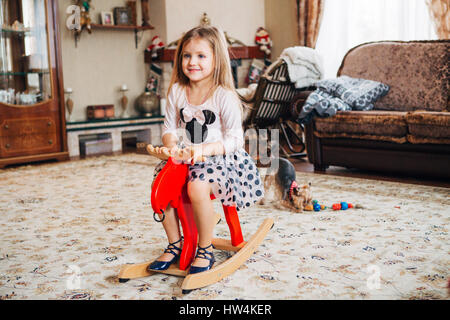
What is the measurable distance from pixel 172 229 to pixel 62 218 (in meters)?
1.05

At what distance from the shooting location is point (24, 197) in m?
2.97

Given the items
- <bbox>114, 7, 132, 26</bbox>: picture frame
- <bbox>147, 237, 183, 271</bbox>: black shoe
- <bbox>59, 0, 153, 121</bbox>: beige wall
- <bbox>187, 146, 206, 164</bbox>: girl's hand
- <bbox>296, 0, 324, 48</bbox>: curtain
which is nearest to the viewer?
<bbox>187, 146, 206, 164</bbox>: girl's hand

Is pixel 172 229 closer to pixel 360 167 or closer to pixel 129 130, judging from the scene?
pixel 360 167

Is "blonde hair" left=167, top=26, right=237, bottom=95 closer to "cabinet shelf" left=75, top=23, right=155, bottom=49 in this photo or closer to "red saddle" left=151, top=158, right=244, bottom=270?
"red saddle" left=151, top=158, right=244, bottom=270

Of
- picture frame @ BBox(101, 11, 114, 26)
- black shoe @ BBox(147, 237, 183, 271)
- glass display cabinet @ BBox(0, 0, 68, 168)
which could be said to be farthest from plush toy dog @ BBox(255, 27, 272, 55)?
black shoe @ BBox(147, 237, 183, 271)

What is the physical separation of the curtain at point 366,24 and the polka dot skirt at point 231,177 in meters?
3.54

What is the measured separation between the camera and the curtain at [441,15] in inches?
168

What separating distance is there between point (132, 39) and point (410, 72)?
3.30m

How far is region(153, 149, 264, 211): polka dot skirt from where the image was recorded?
1.57m

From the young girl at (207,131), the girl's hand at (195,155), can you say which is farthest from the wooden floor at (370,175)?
the girl's hand at (195,155)

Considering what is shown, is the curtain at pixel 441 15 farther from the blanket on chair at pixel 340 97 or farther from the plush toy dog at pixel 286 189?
the plush toy dog at pixel 286 189

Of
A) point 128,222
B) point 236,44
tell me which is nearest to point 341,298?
point 128,222

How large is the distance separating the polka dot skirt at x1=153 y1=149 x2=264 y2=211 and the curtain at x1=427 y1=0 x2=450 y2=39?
341cm

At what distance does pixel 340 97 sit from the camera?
12.1 ft
